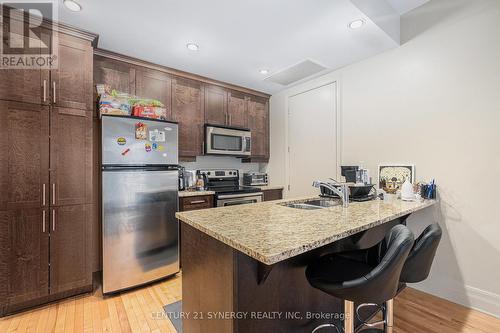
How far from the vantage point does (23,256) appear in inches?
75.4

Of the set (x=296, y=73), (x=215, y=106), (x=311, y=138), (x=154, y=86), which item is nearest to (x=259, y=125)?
(x=215, y=106)

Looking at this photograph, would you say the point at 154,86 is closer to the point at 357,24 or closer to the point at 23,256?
the point at 23,256

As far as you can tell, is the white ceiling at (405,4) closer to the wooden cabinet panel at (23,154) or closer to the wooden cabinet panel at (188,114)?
the wooden cabinet panel at (188,114)

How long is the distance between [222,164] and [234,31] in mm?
2041

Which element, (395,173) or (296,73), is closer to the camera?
(395,173)

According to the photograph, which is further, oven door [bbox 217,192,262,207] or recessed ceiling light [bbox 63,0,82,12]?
oven door [bbox 217,192,262,207]

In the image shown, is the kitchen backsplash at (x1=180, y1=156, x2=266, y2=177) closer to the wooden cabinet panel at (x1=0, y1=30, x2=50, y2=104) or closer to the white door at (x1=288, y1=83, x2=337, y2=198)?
the white door at (x1=288, y1=83, x2=337, y2=198)

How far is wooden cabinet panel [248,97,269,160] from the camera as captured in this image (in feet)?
12.9

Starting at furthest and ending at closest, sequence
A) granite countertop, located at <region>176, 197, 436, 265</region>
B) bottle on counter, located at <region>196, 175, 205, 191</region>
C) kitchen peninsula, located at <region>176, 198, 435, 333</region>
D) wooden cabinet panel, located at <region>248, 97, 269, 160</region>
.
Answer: wooden cabinet panel, located at <region>248, 97, 269, 160</region> < bottle on counter, located at <region>196, 175, 205, 191</region> < kitchen peninsula, located at <region>176, 198, 435, 333</region> < granite countertop, located at <region>176, 197, 436, 265</region>

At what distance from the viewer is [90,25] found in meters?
2.12

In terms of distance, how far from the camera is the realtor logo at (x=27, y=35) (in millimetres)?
1870

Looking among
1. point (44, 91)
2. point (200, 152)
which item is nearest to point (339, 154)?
point (200, 152)

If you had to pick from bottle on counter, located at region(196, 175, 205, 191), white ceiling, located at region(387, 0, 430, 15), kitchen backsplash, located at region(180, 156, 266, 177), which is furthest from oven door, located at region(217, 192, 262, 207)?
white ceiling, located at region(387, 0, 430, 15)

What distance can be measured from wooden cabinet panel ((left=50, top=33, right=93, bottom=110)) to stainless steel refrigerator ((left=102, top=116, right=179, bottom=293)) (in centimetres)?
32
